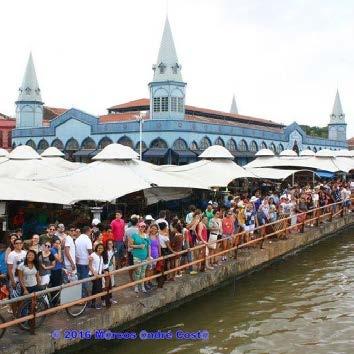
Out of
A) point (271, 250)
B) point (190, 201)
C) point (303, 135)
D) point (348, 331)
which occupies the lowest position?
point (348, 331)

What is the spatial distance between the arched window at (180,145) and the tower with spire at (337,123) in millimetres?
37786

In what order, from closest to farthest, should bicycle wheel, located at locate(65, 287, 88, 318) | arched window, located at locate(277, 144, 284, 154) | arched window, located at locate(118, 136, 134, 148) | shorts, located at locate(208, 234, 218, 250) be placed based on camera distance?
bicycle wheel, located at locate(65, 287, 88, 318) < shorts, located at locate(208, 234, 218, 250) < arched window, located at locate(118, 136, 134, 148) < arched window, located at locate(277, 144, 284, 154)

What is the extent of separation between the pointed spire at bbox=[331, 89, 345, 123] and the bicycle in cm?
6516

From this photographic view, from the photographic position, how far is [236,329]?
34.7ft

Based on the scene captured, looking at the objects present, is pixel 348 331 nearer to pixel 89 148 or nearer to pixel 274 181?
pixel 274 181

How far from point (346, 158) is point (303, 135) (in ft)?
66.5

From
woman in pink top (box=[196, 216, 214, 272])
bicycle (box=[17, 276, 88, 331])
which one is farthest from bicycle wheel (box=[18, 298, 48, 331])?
woman in pink top (box=[196, 216, 214, 272])

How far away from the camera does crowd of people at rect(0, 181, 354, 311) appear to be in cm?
862

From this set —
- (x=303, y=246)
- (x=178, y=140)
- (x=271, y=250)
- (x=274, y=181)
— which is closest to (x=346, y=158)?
(x=274, y=181)

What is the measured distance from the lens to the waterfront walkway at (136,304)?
805cm

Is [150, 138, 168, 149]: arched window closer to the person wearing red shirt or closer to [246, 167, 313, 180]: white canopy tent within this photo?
[246, 167, 313, 180]: white canopy tent

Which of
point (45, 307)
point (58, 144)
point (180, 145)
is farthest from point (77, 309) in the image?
point (58, 144)

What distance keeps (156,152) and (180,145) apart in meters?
1.96

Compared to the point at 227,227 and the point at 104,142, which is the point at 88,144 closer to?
the point at 104,142
